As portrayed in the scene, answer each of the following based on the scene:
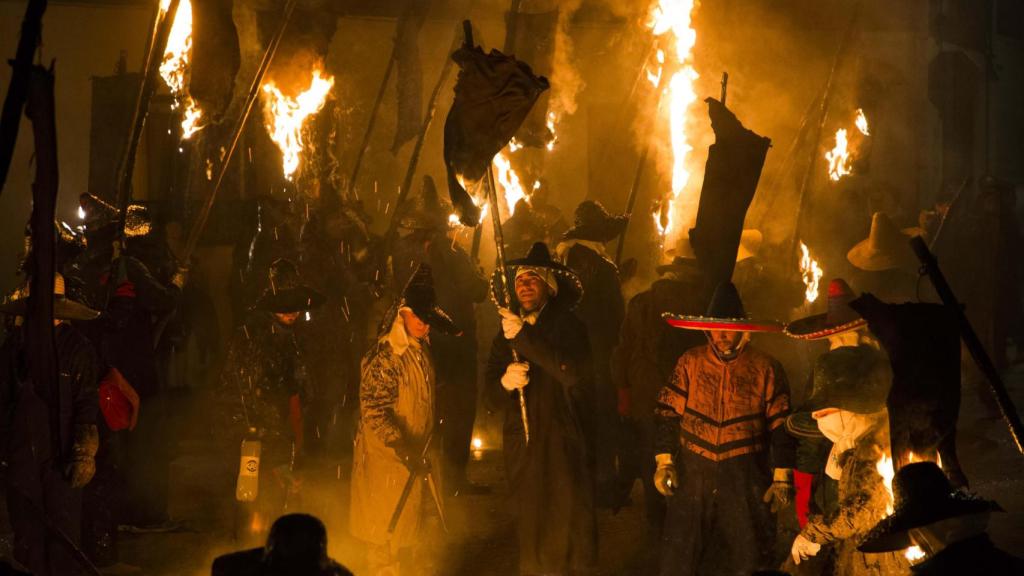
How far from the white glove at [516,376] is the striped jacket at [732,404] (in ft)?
3.52

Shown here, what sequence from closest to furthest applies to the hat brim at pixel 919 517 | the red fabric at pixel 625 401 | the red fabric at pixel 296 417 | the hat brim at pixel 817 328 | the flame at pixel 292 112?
the hat brim at pixel 919 517, the hat brim at pixel 817 328, the red fabric at pixel 296 417, the red fabric at pixel 625 401, the flame at pixel 292 112

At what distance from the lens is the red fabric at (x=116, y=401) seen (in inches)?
312

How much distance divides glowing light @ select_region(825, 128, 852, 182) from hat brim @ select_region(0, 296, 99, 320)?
1208 centimetres

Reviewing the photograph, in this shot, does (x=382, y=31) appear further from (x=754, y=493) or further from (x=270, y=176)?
(x=754, y=493)

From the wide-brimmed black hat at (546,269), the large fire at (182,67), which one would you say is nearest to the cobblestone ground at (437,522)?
the wide-brimmed black hat at (546,269)

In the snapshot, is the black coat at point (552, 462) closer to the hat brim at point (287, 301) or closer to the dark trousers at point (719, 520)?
the dark trousers at point (719, 520)

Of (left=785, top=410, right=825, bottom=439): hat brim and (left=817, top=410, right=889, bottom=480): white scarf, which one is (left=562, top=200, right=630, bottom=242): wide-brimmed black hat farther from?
(left=817, top=410, right=889, bottom=480): white scarf

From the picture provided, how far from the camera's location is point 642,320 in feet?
31.0

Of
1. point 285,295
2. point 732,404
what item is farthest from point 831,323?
point 285,295

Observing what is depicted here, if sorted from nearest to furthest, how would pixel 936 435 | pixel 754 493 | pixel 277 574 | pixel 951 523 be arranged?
pixel 277 574 → pixel 951 523 → pixel 936 435 → pixel 754 493

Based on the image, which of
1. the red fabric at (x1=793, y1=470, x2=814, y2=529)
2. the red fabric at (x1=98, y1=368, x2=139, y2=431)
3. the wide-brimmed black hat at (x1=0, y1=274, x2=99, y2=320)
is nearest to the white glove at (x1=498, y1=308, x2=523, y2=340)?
the red fabric at (x1=793, y1=470, x2=814, y2=529)

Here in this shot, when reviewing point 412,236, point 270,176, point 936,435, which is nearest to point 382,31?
point 270,176

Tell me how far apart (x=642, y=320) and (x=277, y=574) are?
590 cm

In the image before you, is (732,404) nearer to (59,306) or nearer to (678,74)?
(59,306)
